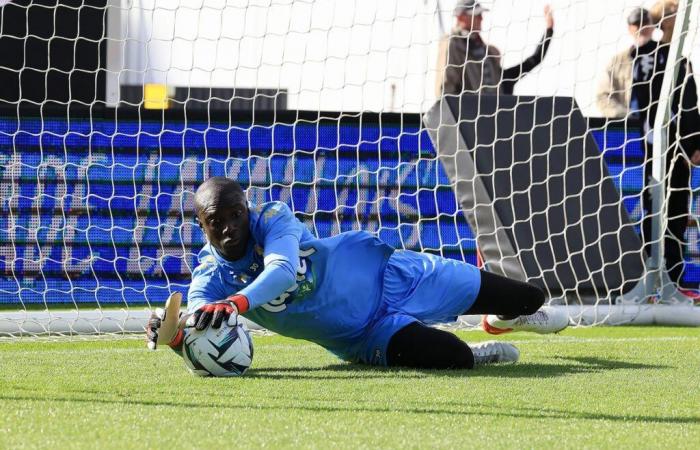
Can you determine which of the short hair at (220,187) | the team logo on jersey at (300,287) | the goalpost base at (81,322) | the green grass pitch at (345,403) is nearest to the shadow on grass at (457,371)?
the green grass pitch at (345,403)

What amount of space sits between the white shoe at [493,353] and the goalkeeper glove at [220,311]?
3.94 ft

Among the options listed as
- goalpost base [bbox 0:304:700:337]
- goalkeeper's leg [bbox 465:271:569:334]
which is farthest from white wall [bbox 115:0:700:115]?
goalkeeper's leg [bbox 465:271:569:334]

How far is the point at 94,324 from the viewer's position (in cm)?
641

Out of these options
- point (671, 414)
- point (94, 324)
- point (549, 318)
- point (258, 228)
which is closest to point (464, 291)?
point (549, 318)

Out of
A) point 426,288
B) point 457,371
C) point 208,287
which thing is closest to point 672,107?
point 426,288

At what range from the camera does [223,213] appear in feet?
13.8

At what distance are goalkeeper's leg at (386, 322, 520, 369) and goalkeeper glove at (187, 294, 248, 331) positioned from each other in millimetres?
836

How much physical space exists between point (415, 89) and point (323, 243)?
3.39m

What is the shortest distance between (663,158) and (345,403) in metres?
4.23

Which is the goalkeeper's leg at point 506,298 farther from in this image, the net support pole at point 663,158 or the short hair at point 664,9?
the short hair at point 664,9

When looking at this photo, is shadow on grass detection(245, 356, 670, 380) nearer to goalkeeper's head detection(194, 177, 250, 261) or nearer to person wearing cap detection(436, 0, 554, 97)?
goalkeeper's head detection(194, 177, 250, 261)

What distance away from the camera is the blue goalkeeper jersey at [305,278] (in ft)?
14.4

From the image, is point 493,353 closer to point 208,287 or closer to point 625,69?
point 208,287

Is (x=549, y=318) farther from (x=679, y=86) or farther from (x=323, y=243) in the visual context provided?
(x=679, y=86)
